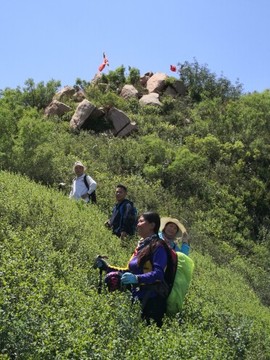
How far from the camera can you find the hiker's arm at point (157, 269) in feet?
16.8

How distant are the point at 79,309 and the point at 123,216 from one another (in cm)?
407

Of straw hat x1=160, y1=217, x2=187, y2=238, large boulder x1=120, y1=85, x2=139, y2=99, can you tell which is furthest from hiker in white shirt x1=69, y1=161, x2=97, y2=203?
large boulder x1=120, y1=85, x2=139, y2=99

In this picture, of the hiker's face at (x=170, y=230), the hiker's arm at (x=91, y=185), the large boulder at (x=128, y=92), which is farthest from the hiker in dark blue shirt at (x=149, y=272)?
the large boulder at (x=128, y=92)

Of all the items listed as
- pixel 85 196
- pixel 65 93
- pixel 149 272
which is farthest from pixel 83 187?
pixel 65 93

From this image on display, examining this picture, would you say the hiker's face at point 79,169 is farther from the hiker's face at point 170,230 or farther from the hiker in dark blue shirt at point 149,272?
the hiker in dark blue shirt at point 149,272

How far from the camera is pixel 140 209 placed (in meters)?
15.7

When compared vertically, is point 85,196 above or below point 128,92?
below

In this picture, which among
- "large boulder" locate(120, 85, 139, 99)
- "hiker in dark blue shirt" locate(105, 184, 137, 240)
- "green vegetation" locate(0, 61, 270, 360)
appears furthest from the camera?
"large boulder" locate(120, 85, 139, 99)

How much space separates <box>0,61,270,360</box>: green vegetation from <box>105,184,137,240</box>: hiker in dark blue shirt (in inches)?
8.8

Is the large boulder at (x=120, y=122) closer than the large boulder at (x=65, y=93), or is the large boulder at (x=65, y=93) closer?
the large boulder at (x=120, y=122)

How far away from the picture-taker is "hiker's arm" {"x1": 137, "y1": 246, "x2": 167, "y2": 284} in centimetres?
511

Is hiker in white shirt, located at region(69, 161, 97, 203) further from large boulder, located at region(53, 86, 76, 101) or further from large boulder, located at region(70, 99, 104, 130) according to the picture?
large boulder, located at region(53, 86, 76, 101)

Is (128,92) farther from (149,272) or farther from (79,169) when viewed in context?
(149,272)

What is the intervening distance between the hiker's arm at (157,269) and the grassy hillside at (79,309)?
0.91ft
